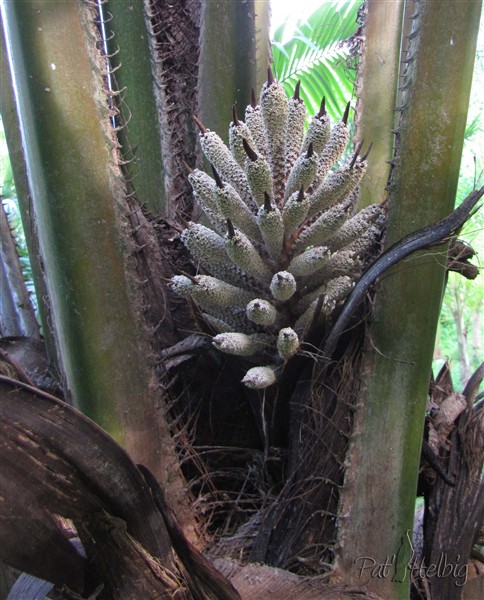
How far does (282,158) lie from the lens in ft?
4.21

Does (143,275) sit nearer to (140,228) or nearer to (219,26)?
(140,228)

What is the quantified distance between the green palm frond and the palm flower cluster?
5.37 feet

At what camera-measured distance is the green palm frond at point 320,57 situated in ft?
9.39

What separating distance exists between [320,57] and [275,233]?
215 centimetres

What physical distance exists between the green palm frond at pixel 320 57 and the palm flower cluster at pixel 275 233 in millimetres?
1638

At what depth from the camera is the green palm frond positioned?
9.39ft

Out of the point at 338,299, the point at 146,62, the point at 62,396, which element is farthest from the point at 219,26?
the point at 62,396

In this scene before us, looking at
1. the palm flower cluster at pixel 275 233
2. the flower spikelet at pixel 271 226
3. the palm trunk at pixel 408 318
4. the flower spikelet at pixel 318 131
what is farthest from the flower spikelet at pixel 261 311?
the flower spikelet at pixel 318 131

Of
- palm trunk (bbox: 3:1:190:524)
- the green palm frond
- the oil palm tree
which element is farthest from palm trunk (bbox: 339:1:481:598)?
the green palm frond

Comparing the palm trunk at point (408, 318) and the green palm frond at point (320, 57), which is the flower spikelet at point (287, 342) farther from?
the green palm frond at point (320, 57)

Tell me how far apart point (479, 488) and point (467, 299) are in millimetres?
9293

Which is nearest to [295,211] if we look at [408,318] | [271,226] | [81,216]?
[271,226]

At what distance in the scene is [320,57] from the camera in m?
2.98

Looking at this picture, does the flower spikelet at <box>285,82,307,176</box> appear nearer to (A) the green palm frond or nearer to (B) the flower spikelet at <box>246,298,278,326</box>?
(B) the flower spikelet at <box>246,298,278,326</box>
